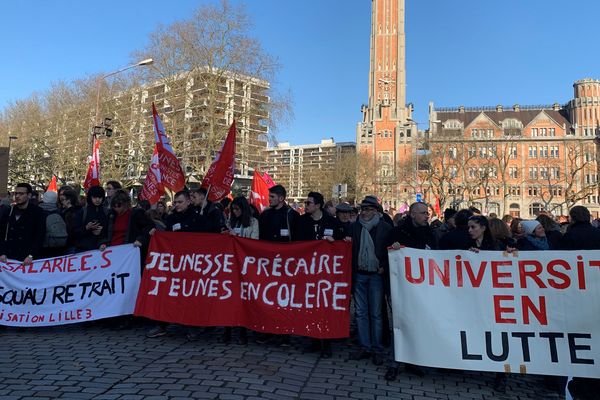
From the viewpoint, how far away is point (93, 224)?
6957 millimetres

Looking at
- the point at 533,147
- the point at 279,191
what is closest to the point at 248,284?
the point at 279,191

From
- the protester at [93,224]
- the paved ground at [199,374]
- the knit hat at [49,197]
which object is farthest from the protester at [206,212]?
the knit hat at [49,197]

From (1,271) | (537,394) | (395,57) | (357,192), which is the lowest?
(537,394)

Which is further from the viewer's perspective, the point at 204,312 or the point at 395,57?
the point at 395,57

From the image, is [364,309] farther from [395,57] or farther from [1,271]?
[395,57]

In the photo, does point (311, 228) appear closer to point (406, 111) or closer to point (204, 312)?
point (204, 312)

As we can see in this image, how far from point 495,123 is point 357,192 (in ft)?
129

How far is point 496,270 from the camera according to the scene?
514 centimetres

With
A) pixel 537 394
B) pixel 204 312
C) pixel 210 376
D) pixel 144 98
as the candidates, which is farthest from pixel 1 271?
pixel 144 98

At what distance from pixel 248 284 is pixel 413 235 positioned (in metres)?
2.37

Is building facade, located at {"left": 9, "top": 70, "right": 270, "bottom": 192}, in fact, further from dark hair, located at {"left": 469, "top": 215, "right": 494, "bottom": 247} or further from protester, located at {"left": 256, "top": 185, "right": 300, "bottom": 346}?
dark hair, located at {"left": 469, "top": 215, "right": 494, "bottom": 247}

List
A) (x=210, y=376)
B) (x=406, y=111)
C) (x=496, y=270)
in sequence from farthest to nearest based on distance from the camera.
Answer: (x=406, y=111)
(x=496, y=270)
(x=210, y=376)

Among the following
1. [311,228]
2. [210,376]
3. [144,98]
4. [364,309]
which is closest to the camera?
[210,376]

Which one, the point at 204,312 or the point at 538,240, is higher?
the point at 538,240
